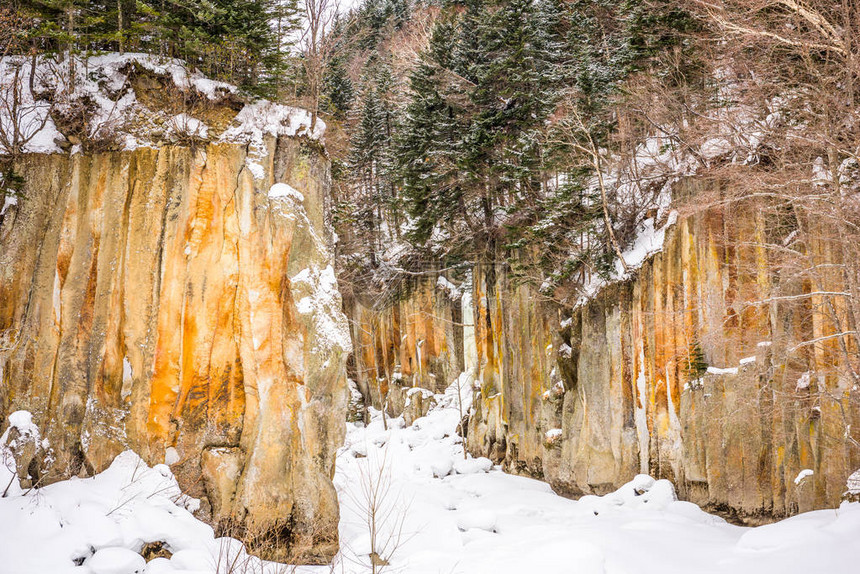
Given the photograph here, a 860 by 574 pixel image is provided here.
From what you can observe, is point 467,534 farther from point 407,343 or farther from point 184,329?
point 407,343

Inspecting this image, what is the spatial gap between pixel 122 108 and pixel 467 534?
12943mm

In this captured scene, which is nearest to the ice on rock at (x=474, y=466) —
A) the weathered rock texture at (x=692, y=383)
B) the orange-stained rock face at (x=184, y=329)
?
the weathered rock texture at (x=692, y=383)

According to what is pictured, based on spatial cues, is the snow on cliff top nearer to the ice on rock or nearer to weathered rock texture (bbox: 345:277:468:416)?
weathered rock texture (bbox: 345:277:468:416)

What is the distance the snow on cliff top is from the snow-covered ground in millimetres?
7048

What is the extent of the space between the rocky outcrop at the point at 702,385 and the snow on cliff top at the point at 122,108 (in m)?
10.5

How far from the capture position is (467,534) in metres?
13.0

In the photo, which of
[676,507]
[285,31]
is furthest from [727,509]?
[285,31]

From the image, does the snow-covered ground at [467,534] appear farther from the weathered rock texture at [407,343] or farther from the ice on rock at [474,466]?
the weathered rock texture at [407,343]

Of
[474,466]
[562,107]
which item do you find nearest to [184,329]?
[474,466]

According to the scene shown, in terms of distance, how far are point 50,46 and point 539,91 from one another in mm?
14400

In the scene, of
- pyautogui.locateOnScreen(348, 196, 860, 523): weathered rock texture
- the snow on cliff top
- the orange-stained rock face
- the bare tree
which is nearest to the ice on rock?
pyautogui.locateOnScreen(348, 196, 860, 523): weathered rock texture

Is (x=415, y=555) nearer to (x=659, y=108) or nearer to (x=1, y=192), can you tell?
(x=1, y=192)

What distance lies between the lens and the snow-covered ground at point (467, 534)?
8.28 metres

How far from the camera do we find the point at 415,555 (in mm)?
11766
